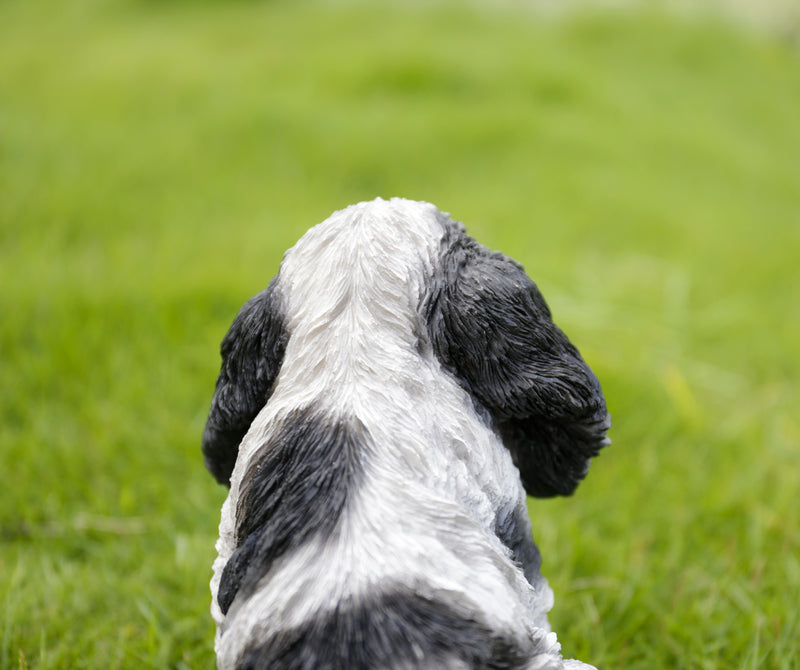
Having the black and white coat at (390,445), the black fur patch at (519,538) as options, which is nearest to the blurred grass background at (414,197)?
the black fur patch at (519,538)

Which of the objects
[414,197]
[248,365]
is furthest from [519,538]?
[414,197]

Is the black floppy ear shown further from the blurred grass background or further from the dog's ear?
the blurred grass background

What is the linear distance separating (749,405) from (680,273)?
3.34 ft

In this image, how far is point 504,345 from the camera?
3.50ft

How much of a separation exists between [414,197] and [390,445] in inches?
123

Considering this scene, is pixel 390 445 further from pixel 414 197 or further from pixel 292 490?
pixel 414 197

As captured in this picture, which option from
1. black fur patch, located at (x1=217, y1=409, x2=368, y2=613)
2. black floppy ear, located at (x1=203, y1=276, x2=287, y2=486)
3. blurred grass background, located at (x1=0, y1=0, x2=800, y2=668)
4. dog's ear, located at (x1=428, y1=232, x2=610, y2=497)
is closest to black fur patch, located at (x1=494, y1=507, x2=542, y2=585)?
dog's ear, located at (x1=428, y1=232, x2=610, y2=497)

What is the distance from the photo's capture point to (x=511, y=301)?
1.07 metres

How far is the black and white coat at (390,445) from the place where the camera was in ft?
2.70

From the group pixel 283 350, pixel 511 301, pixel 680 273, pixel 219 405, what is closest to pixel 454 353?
pixel 511 301

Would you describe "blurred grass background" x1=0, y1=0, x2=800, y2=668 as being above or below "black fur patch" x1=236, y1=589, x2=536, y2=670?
below

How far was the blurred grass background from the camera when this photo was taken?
1.87 meters

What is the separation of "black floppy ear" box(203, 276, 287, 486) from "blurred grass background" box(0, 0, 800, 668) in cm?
67

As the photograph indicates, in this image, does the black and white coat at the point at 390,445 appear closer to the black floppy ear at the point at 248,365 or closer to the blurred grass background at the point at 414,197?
the black floppy ear at the point at 248,365
